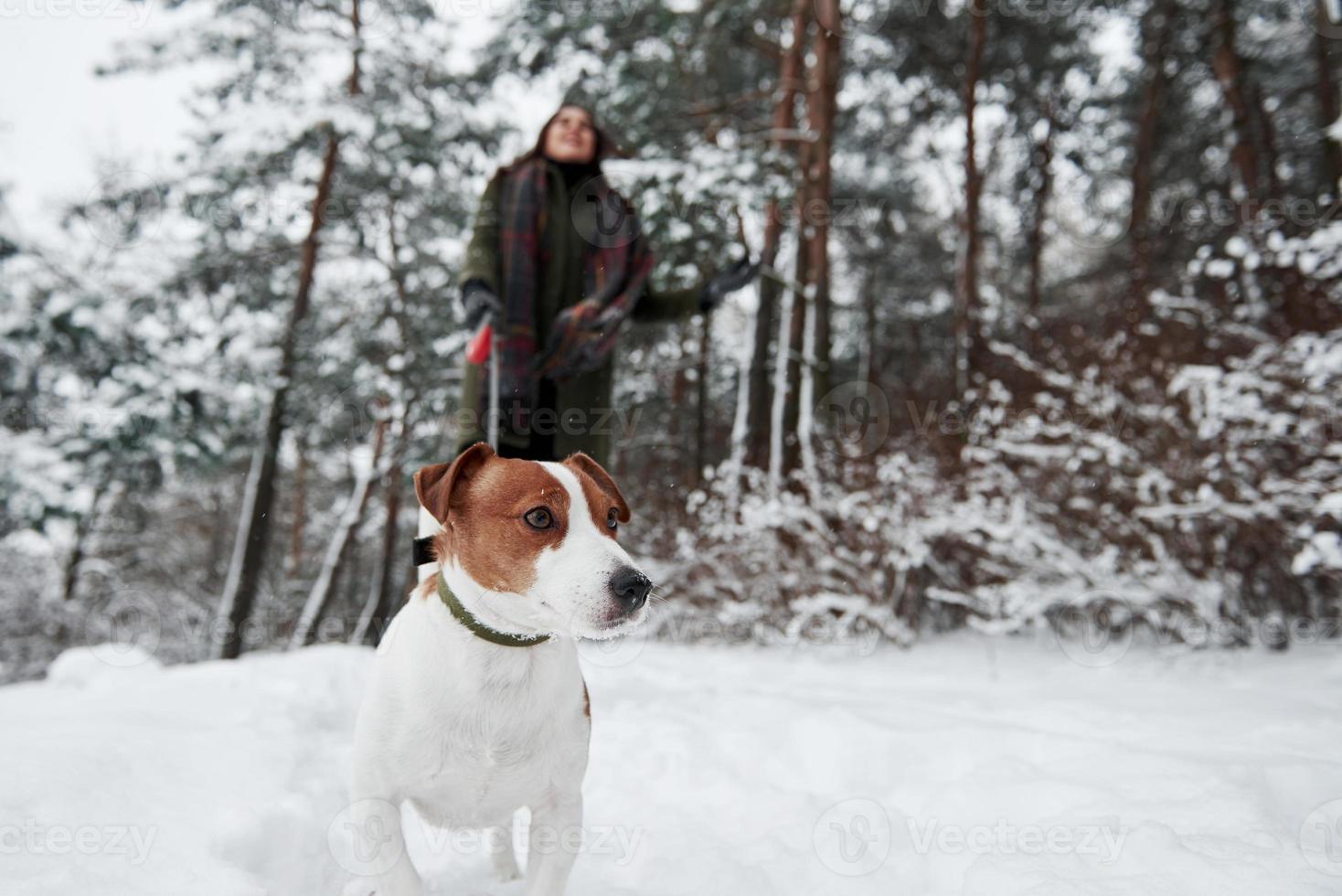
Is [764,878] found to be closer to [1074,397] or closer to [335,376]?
[1074,397]

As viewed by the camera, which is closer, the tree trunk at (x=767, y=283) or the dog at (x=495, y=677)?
the dog at (x=495, y=677)

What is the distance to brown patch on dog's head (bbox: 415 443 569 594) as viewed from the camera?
172 cm

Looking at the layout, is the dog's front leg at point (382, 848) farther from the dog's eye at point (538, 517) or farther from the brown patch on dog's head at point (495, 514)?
the dog's eye at point (538, 517)

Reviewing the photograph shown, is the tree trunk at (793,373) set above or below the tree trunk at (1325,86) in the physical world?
below

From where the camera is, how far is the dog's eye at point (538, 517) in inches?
68.3

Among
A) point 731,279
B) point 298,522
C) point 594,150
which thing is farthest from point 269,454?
point 298,522

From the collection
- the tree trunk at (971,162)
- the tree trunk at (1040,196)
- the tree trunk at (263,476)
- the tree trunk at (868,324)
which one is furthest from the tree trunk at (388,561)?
the tree trunk at (1040,196)

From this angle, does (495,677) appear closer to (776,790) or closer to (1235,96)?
(776,790)

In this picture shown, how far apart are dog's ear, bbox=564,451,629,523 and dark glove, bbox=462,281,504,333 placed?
3.04 ft

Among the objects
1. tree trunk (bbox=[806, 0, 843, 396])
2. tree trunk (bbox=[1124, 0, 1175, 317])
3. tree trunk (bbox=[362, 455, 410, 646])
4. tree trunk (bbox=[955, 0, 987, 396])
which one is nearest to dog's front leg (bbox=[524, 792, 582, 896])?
tree trunk (bbox=[806, 0, 843, 396])

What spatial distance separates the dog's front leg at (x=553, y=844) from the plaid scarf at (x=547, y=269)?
1638 millimetres

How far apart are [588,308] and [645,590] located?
1.69 m

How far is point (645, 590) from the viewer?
1.62 meters

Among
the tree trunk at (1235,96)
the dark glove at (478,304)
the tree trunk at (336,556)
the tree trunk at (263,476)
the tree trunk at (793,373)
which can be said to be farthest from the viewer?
the tree trunk at (336,556)
